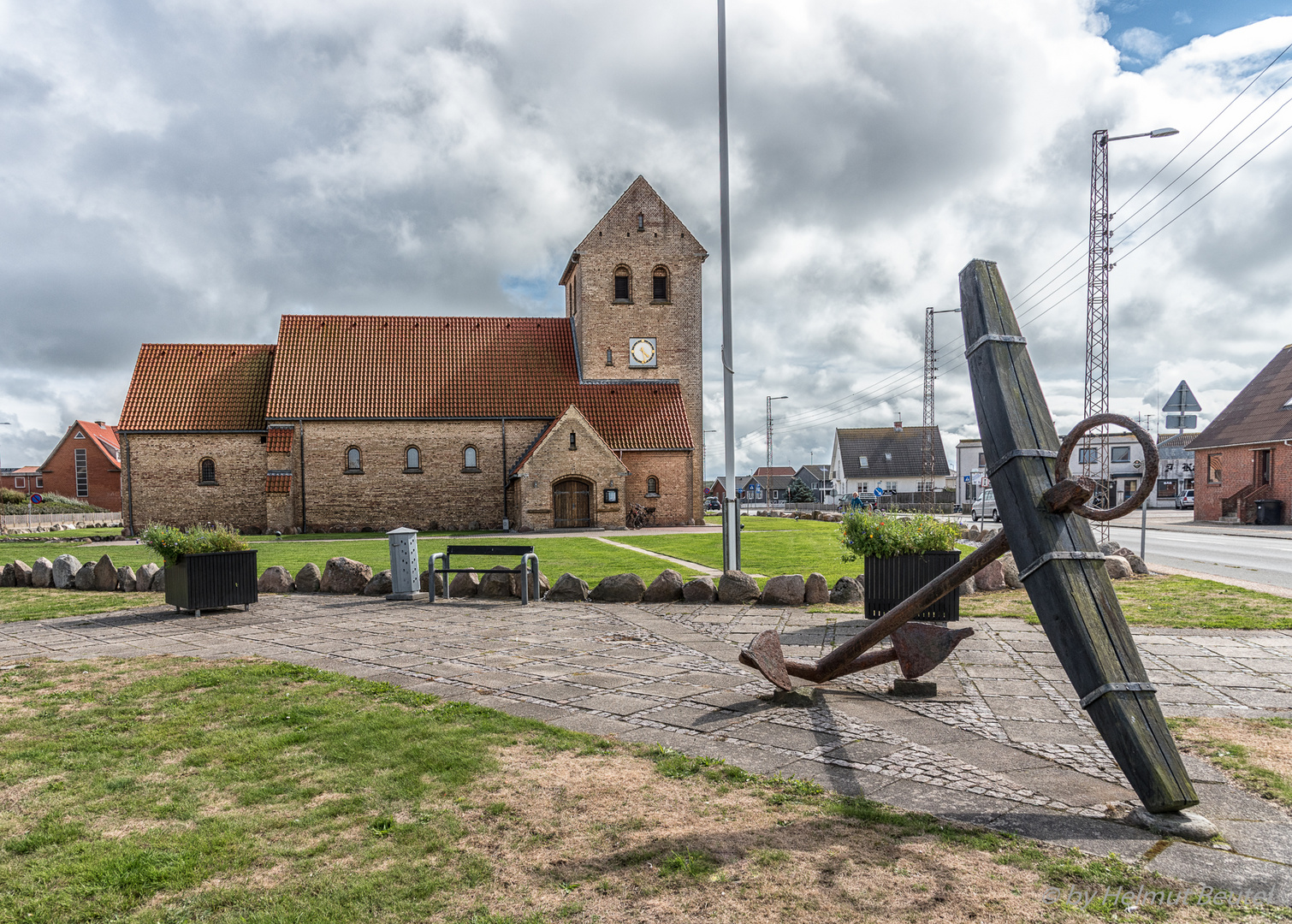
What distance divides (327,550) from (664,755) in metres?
19.4

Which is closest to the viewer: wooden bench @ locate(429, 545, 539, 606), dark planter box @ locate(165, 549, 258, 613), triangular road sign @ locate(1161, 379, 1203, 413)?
dark planter box @ locate(165, 549, 258, 613)

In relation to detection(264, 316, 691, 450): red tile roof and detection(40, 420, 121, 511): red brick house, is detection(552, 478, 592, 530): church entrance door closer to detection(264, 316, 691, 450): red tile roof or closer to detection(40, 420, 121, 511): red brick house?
detection(264, 316, 691, 450): red tile roof

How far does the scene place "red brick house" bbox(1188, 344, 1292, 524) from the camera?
30.7m

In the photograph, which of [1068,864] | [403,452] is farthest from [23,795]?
[403,452]

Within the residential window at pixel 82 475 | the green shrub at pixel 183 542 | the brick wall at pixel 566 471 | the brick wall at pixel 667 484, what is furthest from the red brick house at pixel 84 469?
the green shrub at pixel 183 542

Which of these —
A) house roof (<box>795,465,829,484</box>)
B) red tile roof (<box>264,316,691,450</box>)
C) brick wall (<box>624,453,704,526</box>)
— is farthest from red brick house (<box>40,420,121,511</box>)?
house roof (<box>795,465,829,484</box>)

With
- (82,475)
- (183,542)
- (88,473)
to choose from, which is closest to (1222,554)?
(183,542)

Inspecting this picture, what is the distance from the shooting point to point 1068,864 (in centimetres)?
307

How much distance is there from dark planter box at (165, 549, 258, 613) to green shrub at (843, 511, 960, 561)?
26.8 feet

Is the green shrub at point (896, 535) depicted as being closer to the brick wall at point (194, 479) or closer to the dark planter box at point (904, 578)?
→ the dark planter box at point (904, 578)

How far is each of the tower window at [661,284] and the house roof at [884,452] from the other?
46848 mm

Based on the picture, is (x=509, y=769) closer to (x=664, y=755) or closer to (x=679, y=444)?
(x=664, y=755)

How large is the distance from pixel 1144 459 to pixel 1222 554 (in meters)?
19.4

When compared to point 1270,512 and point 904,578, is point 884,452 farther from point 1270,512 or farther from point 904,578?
point 904,578
